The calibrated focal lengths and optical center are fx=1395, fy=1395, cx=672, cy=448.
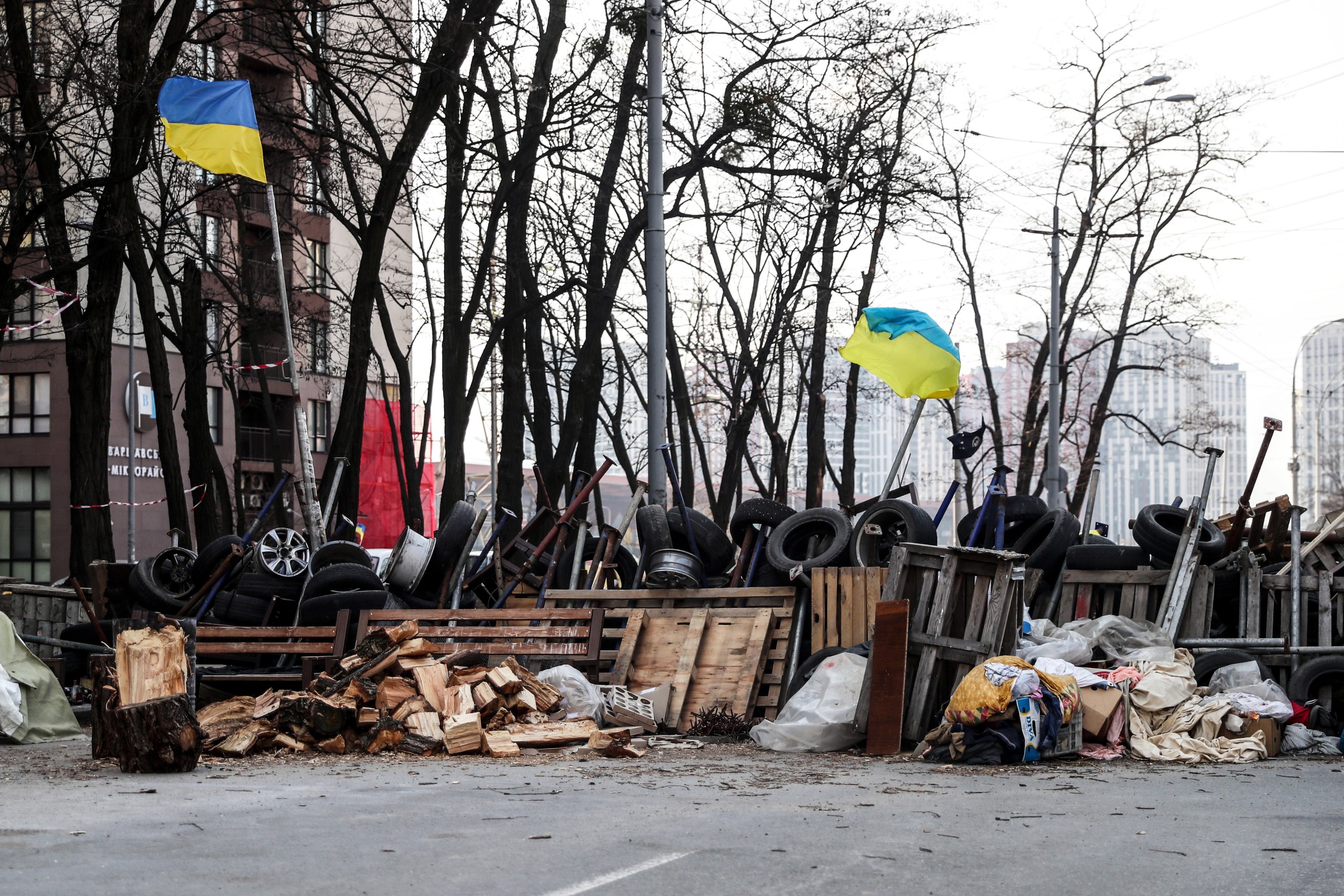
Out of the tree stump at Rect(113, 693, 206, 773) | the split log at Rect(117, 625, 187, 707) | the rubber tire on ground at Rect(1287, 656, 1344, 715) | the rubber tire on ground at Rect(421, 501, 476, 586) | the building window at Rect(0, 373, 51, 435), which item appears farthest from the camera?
the building window at Rect(0, 373, 51, 435)

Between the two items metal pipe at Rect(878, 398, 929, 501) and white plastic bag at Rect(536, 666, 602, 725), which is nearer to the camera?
white plastic bag at Rect(536, 666, 602, 725)

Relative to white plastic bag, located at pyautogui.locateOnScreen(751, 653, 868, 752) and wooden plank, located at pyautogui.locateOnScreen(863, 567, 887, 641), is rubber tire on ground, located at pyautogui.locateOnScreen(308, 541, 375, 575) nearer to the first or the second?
white plastic bag, located at pyautogui.locateOnScreen(751, 653, 868, 752)

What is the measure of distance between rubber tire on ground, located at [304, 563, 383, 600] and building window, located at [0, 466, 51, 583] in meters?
35.4

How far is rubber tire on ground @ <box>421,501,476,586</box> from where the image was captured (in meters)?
15.7

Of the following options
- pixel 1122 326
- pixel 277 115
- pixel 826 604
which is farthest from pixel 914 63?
pixel 826 604

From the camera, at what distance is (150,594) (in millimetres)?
15609

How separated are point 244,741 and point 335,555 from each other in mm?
4786

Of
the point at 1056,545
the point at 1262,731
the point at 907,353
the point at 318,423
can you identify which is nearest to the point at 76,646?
the point at 907,353

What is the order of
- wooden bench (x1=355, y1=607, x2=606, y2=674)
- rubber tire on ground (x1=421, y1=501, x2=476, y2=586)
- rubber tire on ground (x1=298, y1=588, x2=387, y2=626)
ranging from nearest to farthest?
wooden bench (x1=355, y1=607, x2=606, y2=674)
rubber tire on ground (x1=298, y1=588, x2=387, y2=626)
rubber tire on ground (x1=421, y1=501, x2=476, y2=586)

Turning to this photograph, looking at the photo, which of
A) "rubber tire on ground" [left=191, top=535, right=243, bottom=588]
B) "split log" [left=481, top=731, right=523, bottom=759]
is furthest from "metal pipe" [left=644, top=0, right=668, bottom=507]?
"rubber tire on ground" [left=191, top=535, right=243, bottom=588]

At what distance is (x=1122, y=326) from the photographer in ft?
128

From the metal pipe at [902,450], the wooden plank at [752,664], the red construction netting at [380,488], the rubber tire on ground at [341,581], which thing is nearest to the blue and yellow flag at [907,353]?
the metal pipe at [902,450]

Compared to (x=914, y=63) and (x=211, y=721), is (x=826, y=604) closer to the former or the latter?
(x=211, y=721)

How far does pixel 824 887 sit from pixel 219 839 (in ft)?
9.87
